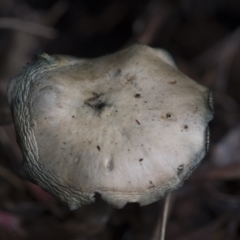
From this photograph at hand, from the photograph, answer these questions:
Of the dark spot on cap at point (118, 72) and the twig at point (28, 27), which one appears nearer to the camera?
the dark spot on cap at point (118, 72)

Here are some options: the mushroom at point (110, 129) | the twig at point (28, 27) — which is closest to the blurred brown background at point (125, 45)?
the twig at point (28, 27)

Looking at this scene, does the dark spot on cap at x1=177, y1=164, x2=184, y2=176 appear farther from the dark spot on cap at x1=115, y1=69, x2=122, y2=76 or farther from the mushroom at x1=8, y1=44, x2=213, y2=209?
the dark spot on cap at x1=115, y1=69, x2=122, y2=76

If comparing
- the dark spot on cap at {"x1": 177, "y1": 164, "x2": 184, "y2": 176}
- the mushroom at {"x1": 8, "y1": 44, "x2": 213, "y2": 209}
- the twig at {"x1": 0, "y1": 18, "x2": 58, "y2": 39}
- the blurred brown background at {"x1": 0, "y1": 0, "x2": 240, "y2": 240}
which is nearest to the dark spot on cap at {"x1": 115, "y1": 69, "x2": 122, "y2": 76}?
the mushroom at {"x1": 8, "y1": 44, "x2": 213, "y2": 209}

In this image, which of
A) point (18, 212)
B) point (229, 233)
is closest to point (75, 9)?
point (18, 212)

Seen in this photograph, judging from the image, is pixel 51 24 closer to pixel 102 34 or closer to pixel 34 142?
pixel 102 34

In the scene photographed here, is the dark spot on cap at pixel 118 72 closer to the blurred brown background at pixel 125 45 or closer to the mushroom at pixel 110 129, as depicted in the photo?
the mushroom at pixel 110 129
